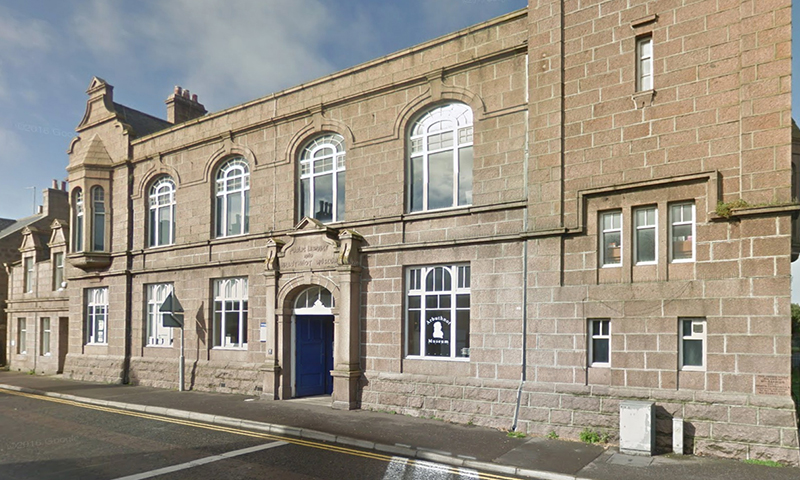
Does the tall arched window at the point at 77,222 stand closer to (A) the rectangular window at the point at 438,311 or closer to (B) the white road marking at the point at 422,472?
(A) the rectangular window at the point at 438,311

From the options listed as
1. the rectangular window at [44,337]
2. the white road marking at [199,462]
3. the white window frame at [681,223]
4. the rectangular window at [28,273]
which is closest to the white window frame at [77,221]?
the rectangular window at [44,337]

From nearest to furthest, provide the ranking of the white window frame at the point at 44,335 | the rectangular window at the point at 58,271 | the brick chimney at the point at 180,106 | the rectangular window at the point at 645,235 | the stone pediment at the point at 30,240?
1. the rectangular window at the point at 645,235
2. the brick chimney at the point at 180,106
3. the rectangular window at the point at 58,271
4. the white window frame at the point at 44,335
5. the stone pediment at the point at 30,240

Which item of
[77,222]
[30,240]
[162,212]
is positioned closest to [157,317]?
[162,212]

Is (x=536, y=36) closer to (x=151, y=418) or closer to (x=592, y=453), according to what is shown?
(x=592, y=453)

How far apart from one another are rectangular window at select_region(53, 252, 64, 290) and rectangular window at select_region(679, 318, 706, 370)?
25435 millimetres

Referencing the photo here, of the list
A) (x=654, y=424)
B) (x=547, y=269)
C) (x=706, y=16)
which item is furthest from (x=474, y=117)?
(x=654, y=424)

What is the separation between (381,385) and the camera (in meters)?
14.1

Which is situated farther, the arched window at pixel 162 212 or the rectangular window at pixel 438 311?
the arched window at pixel 162 212

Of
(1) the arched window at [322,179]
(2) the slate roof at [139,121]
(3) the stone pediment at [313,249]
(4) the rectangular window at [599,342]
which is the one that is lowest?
(4) the rectangular window at [599,342]

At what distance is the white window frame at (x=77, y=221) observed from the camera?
22656 mm

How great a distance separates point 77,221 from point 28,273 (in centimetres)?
786

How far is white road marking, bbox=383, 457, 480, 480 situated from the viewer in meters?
9.05

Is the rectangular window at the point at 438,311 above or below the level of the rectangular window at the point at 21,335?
above

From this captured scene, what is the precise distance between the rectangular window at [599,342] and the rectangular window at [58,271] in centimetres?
2381
